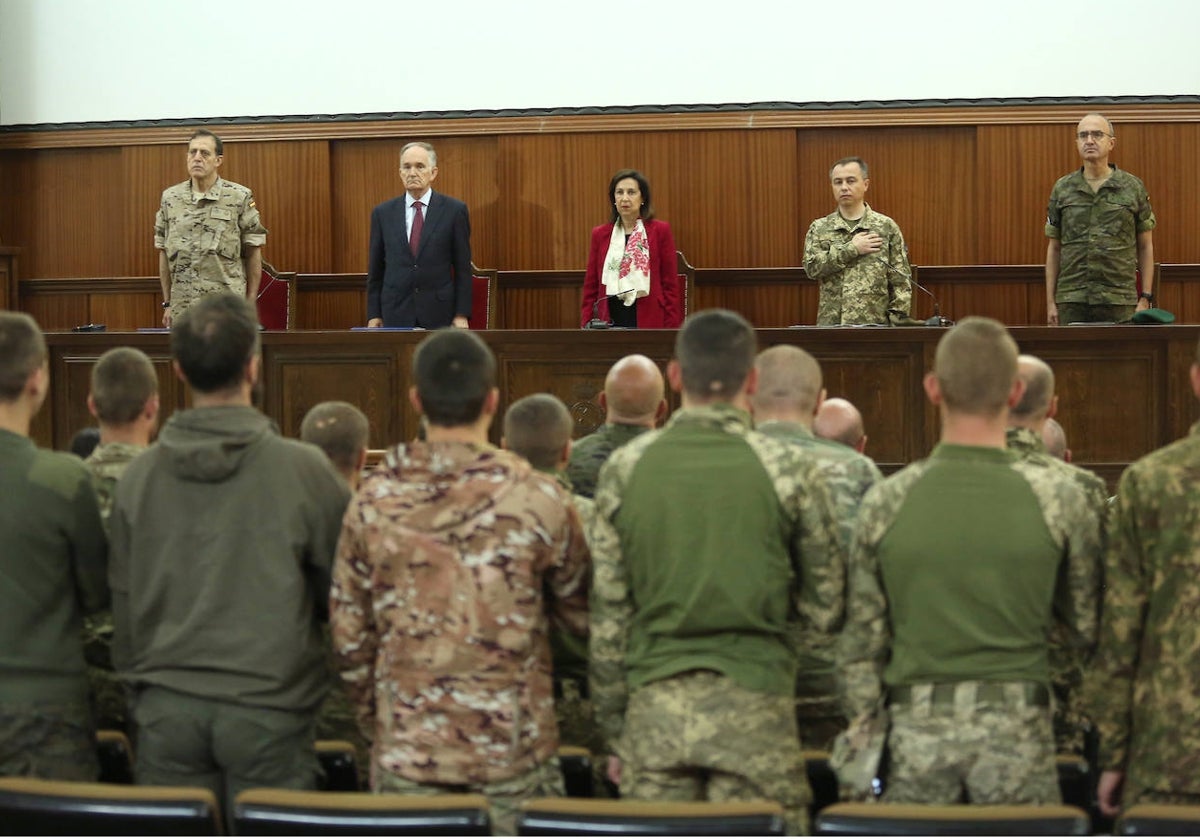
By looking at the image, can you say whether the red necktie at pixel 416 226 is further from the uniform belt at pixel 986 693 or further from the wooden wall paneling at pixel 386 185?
the uniform belt at pixel 986 693

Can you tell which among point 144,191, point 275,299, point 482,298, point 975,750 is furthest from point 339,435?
point 144,191

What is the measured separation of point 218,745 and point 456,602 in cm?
51

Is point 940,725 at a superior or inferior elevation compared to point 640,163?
inferior

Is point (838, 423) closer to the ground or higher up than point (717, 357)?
closer to the ground

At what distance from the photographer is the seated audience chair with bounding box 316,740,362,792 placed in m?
2.89

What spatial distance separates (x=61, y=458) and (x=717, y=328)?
1.26 meters

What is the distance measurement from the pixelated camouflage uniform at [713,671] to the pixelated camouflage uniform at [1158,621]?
18.9 inches

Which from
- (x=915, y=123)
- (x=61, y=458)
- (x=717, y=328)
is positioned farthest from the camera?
(x=915, y=123)

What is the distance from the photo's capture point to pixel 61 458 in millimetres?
2859

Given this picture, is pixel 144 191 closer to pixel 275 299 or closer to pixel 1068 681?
pixel 275 299

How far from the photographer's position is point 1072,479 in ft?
9.64

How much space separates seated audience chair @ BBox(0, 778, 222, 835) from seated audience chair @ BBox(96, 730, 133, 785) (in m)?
0.77

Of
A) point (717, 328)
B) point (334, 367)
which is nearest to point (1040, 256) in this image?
point (334, 367)

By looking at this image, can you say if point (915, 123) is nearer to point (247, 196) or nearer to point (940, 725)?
point (247, 196)
